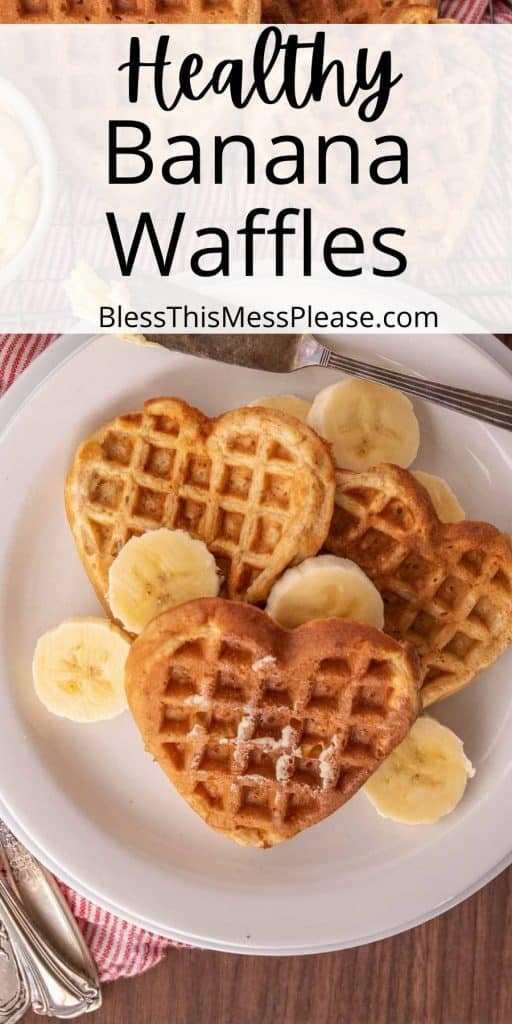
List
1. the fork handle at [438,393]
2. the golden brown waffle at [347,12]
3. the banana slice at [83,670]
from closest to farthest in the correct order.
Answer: the banana slice at [83,670], the fork handle at [438,393], the golden brown waffle at [347,12]

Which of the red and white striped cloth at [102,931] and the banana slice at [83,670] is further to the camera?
the red and white striped cloth at [102,931]

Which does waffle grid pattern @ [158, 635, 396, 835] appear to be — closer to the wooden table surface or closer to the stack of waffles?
the stack of waffles

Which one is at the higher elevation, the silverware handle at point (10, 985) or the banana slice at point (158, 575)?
the banana slice at point (158, 575)

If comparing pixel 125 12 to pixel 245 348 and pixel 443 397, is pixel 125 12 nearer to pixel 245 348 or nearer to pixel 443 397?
pixel 245 348

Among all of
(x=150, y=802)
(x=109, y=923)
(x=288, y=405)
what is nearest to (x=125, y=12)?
(x=288, y=405)

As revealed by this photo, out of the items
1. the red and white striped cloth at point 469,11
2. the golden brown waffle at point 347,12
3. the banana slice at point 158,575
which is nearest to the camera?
the banana slice at point 158,575

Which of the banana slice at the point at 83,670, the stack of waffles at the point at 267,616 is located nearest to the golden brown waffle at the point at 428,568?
the stack of waffles at the point at 267,616

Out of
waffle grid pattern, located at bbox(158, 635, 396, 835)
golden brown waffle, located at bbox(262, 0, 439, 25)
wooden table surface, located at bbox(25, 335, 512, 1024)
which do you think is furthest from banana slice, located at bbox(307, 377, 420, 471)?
A: wooden table surface, located at bbox(25, 335, 512, 1024)

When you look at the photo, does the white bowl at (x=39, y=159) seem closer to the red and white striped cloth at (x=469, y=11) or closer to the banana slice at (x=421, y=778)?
the red and white striped cloth at (x=469, y=11)

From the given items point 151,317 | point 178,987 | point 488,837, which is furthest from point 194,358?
point 178,987
